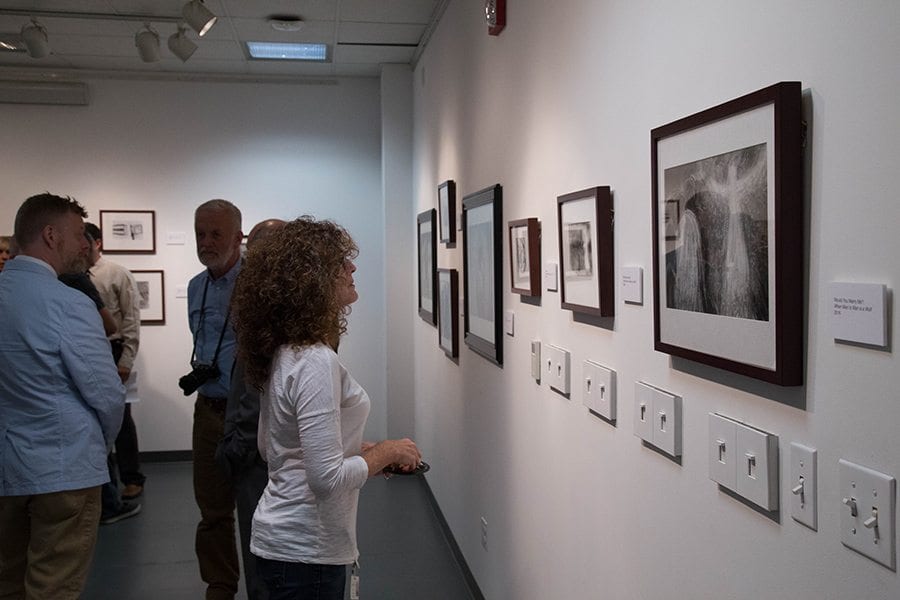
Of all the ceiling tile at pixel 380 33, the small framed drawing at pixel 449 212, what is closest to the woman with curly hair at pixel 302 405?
the small framed drawing at pixel 449 212

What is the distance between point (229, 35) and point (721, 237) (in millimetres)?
4884

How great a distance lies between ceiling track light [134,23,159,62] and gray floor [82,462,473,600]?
9.68ft

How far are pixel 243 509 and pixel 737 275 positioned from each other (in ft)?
5.95

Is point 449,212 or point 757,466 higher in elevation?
point 449,212

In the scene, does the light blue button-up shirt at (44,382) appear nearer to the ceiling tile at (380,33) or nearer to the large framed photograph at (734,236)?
the large framed photograph at (734,236)

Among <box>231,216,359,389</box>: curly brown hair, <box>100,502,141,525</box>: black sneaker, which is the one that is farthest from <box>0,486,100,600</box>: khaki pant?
<box>100,502,141,525</box>: black sneaker

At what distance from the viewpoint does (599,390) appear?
2129mm

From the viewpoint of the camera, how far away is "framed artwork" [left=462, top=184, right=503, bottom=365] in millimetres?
3281

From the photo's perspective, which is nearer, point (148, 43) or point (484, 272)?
point (484, 272)

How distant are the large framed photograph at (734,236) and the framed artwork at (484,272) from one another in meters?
1.59

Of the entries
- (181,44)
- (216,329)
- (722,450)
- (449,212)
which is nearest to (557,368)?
(722,450)

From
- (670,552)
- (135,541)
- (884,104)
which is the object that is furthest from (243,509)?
(135,541)

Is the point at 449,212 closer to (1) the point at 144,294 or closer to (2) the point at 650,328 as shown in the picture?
(2) the point at 650,328

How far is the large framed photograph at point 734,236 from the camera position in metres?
1.24
